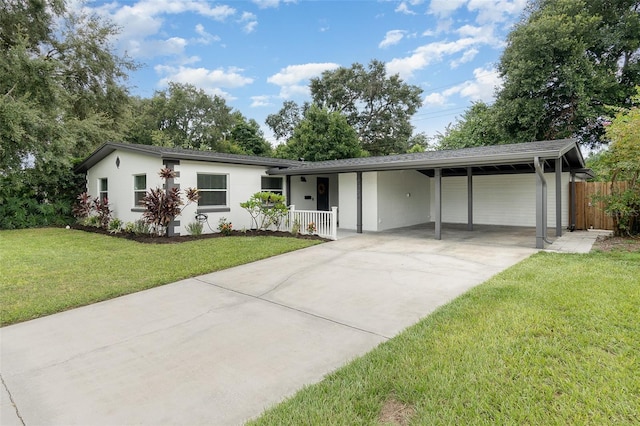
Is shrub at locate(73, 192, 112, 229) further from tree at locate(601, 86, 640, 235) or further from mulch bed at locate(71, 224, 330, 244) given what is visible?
tree at locate(601, 86, 640, 235)

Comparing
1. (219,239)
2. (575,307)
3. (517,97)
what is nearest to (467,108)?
(517,97)

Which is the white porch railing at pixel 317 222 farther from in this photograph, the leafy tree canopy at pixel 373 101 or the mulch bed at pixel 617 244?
the leafy tree canopy at pixel 373 101

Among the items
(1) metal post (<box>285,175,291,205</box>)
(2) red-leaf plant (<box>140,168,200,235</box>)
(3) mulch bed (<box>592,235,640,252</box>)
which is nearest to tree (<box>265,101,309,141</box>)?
(1) metal post (<box>285,175,291,205</box>)

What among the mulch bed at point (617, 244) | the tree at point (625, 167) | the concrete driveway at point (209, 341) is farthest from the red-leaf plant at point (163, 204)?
the tree at point (625, 167)

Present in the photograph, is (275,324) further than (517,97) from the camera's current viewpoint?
No

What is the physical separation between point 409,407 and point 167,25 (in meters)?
16.8

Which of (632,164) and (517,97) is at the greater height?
(517,97)

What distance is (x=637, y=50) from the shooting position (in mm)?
15555

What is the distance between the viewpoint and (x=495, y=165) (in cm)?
1039

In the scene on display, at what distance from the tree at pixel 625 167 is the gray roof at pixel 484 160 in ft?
2.75

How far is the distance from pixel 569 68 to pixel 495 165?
27.9 ft

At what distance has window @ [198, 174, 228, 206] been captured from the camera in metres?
10.6

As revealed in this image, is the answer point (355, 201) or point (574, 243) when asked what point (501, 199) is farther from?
point (355, 201)

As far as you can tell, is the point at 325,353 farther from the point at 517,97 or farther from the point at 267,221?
the point at 517,97
